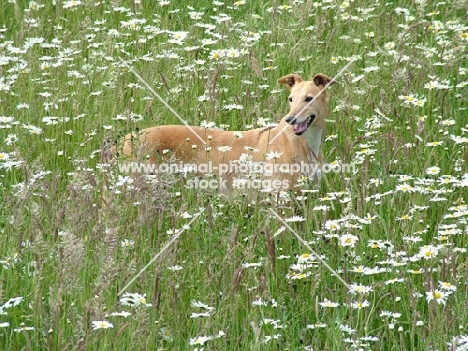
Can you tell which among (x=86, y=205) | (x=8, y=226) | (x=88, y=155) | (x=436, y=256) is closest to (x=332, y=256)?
(x=436, y=256)

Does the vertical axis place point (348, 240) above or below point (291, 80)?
below

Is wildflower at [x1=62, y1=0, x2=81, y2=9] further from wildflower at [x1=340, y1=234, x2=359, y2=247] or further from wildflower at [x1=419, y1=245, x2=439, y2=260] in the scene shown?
wildflower at [x1=419, y1=245, x2=439, y2=260]

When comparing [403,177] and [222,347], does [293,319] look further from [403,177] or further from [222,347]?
[403,177]

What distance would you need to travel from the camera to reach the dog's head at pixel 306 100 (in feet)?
20.2

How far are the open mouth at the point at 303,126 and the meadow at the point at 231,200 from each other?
8.3 inches

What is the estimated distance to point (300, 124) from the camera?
619cm

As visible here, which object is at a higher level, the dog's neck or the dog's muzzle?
the dog's muzzle

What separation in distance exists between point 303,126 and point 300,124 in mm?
27

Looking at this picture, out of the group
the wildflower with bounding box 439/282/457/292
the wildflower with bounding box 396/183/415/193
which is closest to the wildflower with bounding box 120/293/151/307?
the wildflower with bounding box 439/282/457/292

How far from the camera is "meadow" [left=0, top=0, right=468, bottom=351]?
10.8 ft

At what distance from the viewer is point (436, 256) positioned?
400 cm

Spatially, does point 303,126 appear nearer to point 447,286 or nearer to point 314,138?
point 314,138

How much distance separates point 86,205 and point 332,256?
3.83 ft

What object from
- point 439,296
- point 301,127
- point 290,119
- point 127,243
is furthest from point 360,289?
point 301,127
